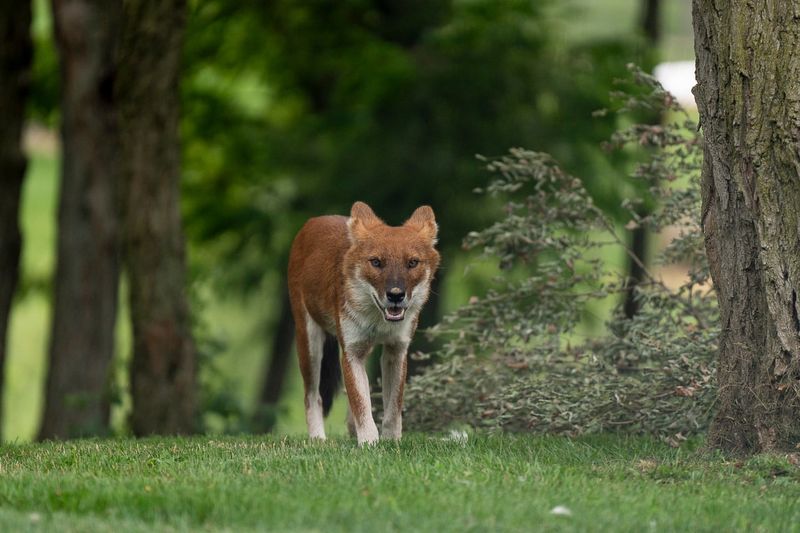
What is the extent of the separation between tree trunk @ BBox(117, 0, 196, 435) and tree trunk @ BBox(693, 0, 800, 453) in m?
7.02

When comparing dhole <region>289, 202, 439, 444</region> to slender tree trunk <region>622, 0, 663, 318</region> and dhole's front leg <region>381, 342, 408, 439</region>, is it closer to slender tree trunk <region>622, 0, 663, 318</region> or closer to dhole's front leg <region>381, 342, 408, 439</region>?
dhole's front leg <region>381, 342, 408, 439</region>

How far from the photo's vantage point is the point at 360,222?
8836mm

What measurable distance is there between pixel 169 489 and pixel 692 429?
155 inches

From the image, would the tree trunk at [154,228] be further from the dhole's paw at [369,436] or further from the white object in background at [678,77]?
the white object in background at [678,77]

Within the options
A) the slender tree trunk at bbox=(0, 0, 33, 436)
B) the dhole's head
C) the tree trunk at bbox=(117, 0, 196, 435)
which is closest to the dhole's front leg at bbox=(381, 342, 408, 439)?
the dhole's head

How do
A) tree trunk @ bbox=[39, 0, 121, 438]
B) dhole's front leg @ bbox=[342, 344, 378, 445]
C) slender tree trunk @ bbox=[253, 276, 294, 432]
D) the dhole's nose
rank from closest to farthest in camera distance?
1. the dhole's nose
2. dhole's front leg @ bbox=[342, 344, 378, 445]
3. tree trunk @ bbox=[39, 0, 121, 438]
4. slender tree trunk @ bbox=[253, 276, 294, 432]

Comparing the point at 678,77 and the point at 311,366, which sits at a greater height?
the point at 678,77

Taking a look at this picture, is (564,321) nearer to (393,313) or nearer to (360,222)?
(360,222)

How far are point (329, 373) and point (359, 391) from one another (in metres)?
1.30

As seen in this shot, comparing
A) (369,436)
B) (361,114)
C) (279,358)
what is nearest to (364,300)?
(369,436)

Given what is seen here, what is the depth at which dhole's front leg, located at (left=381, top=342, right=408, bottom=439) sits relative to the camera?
8.80 meters

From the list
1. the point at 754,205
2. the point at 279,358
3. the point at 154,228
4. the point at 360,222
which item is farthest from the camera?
the point at 279,358

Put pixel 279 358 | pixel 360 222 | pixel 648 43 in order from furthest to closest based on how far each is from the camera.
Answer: pixel 279 358 → pixel 648 43 → pixel 360 222

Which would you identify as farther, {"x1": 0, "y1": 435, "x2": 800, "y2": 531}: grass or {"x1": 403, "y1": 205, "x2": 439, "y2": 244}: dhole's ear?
{"x1": 403, "y1": 205, "x2": 439, "y2": 244}: dhole's ear
